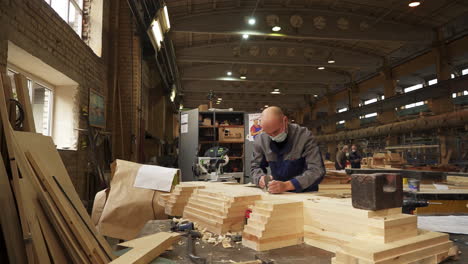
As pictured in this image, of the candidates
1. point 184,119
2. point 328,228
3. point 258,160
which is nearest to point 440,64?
point 184,119

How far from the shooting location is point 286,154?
2582 millimetres

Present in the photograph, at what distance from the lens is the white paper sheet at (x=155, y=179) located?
8.15 ft

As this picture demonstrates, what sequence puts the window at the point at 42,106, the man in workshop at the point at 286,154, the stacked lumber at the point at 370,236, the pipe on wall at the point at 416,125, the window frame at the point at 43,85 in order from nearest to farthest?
the stacked lumber at the point at 370,236, the man in workshop at the point at 286,154, the window frame at the point at 43,85, the window at the point at 42,106, the pipe on wall at the point at 416,125

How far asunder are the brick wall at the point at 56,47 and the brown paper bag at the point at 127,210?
1.39 metres

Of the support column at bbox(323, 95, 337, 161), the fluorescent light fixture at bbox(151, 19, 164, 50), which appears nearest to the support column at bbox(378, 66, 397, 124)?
the support column at bbox(323, 95, 337, 161)

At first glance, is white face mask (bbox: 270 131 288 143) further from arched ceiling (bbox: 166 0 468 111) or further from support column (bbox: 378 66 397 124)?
support column (bbox: 378 66 397 124)

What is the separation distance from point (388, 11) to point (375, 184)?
800 cm

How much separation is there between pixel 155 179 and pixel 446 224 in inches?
79.6

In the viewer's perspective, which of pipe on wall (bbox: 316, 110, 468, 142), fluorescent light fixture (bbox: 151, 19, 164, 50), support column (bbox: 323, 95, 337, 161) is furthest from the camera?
support column (bbox: 323, 95, 337, 161)

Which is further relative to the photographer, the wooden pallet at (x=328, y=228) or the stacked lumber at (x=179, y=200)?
the stacked lumber at (x=179, y=200)

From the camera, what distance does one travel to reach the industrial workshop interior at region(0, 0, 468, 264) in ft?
4.69

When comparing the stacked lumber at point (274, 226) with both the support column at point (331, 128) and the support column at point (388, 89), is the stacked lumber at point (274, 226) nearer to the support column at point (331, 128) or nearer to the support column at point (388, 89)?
the support column at point (388, 89)

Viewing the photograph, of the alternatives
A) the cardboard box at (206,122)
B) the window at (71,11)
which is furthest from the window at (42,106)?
the cardboard box at (206,122)

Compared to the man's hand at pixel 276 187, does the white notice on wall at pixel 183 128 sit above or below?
above
